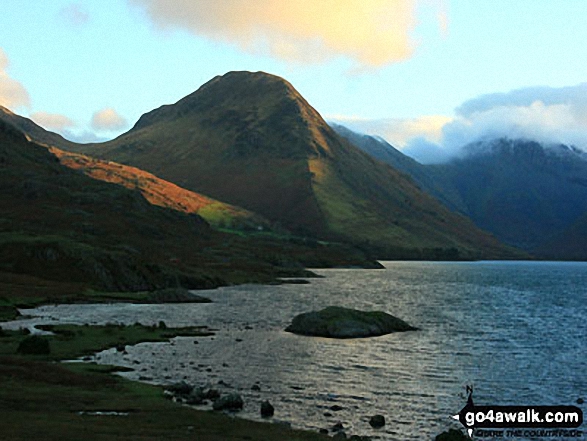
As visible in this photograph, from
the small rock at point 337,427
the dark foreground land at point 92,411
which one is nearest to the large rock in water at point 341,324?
the dark foreground land at point 92,411

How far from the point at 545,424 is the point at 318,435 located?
19.4 metres

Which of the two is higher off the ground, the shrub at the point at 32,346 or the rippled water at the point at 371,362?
the shrub at the point at 32,346

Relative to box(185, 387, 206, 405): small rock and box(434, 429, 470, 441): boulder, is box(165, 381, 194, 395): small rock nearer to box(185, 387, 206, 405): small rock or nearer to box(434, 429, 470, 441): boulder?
box(185, 387, 206, 405): small rock

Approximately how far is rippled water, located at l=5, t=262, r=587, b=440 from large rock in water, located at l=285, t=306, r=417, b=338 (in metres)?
2.90

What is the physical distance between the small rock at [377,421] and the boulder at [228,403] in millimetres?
10095

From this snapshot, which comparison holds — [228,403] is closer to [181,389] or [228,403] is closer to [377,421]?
[181,389]

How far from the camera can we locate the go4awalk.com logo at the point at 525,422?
4694 cm

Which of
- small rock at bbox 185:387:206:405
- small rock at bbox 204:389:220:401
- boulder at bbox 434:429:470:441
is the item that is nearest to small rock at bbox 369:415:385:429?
boulder at bbox 434:429:470:441

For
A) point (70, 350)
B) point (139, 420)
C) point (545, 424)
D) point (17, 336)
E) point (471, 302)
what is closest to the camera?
point (139, 420)

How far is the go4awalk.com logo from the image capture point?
154ft

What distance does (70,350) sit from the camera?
72.8 m

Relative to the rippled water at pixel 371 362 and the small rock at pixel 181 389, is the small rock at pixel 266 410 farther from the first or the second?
the small rock at pixel 181 389

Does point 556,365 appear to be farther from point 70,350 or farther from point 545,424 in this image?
point 70,350

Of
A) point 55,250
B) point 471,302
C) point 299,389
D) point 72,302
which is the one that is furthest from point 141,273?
point 299,389
